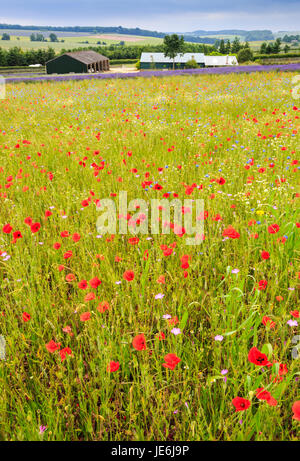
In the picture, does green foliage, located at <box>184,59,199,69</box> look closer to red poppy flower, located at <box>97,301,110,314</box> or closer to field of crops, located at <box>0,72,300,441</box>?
field of crops, located at <box>0,72,300,441</box>

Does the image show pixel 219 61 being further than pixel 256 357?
Yes

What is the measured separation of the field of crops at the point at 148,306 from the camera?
1.44 meters

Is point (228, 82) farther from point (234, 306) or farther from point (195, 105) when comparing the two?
point (234, 306)

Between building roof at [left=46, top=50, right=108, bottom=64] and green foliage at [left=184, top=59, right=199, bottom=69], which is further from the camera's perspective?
green foliage at [left=184, top=59, right=199, bottom=69]

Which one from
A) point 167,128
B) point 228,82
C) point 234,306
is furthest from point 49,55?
Answer: point 234,306

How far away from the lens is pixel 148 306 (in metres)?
2.16

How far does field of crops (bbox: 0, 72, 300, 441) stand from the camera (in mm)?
1441

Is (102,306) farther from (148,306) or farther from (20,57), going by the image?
(20,57)

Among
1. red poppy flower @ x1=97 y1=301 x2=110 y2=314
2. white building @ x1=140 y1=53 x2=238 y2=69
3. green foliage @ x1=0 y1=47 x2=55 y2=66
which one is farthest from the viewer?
green foliage @ x1=0 y1=47 x2=55 y2=66

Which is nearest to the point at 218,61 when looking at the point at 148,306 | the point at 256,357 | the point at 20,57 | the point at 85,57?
the point at 85,57

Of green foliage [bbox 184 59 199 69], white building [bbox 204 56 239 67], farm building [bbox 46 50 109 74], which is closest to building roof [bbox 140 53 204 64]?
white building [bbox 204 56 239 67]

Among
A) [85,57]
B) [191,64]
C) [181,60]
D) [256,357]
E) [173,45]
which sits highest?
[173,45]
